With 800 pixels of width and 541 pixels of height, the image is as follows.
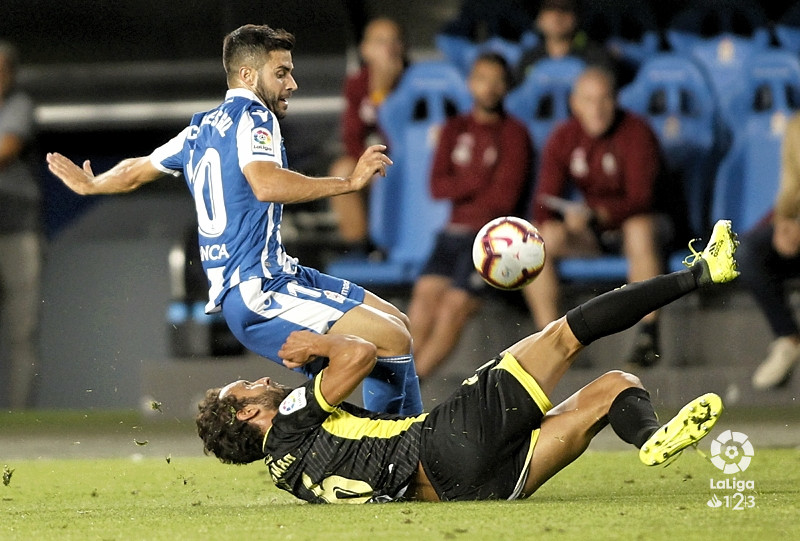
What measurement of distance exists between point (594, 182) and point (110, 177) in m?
4.96

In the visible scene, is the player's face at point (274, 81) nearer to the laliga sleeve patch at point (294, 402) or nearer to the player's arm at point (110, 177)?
the player's arm at point (110, 177)

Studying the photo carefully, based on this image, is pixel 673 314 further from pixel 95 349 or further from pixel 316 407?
pixel 95 349

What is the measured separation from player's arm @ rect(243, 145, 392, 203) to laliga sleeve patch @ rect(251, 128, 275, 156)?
54 millimetres

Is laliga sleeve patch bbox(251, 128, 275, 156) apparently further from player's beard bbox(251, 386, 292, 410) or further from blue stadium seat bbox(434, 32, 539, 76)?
blue stadium seat bbox(434, 32, 539, 76)

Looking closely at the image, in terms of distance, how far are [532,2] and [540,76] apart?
0.87 m

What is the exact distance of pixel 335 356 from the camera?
4.31 m

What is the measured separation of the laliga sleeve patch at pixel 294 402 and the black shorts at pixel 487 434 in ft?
1.50

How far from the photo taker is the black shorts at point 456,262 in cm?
932

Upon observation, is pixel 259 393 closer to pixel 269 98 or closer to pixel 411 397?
pixel 411 397

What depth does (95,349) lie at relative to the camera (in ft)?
44.7

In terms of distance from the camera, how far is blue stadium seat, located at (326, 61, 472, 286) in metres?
10.3

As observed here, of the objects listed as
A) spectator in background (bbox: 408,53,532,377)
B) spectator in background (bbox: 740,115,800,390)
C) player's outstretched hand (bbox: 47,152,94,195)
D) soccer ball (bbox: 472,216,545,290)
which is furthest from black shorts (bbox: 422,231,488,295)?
player's outstretched hand (bbox: 47,152,94,195)

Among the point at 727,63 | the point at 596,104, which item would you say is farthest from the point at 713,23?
the point at 596,104

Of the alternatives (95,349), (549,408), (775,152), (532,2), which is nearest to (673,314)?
(775,152)
